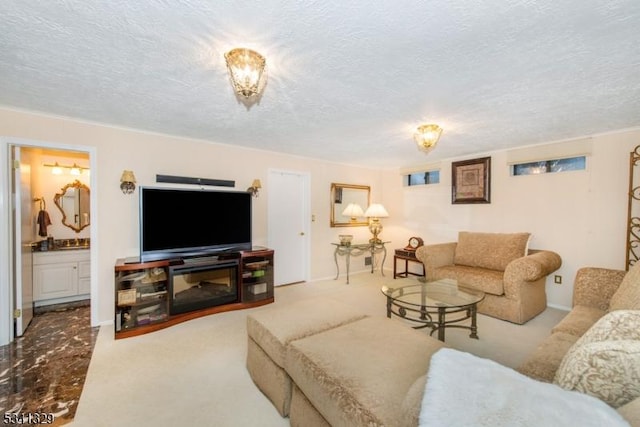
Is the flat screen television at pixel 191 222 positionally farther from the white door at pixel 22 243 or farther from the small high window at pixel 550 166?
the small high window at pixel 550 166

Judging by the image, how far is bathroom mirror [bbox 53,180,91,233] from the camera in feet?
12.9

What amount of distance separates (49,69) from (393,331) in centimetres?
284

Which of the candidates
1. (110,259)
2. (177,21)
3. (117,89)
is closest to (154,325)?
(110,259)

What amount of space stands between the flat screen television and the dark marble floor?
960mm

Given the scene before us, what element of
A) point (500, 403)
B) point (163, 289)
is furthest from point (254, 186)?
point (500, 403)

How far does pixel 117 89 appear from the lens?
2.10 metres

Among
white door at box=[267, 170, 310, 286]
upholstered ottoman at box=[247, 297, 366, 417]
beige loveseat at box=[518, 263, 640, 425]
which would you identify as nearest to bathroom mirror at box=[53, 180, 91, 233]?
white door at box=[267, 170, 310, 286]

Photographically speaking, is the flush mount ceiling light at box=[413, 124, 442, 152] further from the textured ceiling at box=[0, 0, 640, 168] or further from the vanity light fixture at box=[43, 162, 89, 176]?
the vanity light fixture at box=[43, 162, 89, 176]

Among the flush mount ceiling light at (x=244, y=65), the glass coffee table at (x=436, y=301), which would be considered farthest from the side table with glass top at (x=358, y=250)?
the flush mount ceiling light at (x=244, y=65)

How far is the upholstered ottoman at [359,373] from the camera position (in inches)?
40.5

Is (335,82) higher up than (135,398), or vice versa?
(335,82)

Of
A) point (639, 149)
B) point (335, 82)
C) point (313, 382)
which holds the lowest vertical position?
point (313, 382)

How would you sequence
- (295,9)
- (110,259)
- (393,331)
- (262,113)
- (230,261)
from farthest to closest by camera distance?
(230,261)
(110,259)
(262,113)
(393,331)
(295,9)

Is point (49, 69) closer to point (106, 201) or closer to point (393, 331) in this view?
point (106, 201)
